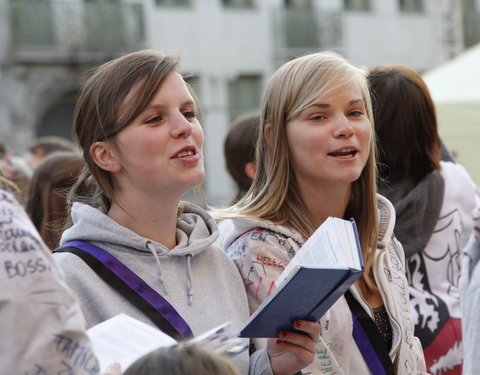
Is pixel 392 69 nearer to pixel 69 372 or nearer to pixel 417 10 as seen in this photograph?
Answer: pixel 69 372

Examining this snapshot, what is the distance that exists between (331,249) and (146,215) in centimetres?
67

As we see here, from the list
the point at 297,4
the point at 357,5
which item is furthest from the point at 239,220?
the point at 357,5

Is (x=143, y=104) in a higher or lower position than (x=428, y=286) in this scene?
higher

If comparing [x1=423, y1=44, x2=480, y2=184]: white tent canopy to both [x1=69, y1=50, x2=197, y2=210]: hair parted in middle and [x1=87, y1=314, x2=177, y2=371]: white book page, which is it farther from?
[x1=87, y1=314, x2=177, y2=371]: white book page

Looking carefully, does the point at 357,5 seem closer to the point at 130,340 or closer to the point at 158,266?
the point at 158,266

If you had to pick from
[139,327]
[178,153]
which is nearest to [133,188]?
[178,153]

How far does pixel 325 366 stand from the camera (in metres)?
3.26

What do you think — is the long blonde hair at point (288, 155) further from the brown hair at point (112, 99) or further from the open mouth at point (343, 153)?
the brown hair at point (112, 99)

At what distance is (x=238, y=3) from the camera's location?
24.8 metres

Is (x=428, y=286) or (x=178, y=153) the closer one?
(x=178, y=153)

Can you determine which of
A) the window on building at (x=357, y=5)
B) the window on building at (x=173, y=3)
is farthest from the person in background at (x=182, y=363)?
the window on building at (x=357, y=5)

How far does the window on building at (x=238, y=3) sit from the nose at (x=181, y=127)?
2168 cm

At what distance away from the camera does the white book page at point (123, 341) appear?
2.43 metres

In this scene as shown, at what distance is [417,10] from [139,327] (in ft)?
85.5
